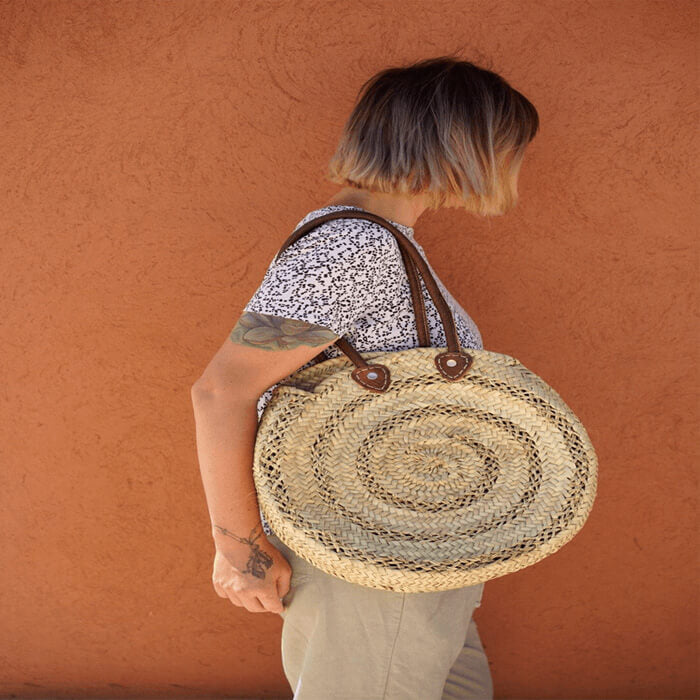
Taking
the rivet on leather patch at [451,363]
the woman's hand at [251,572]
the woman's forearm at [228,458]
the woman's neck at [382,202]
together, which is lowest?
the woman's hand at [251,572]

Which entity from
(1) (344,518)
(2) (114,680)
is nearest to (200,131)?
(1) (344,518)

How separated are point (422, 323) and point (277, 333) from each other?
301mm

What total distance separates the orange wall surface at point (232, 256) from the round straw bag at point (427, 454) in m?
0.81

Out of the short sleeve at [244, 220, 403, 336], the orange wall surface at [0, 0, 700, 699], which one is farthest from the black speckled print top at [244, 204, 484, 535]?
the orange wall surface at [0, 0, 700, 699]

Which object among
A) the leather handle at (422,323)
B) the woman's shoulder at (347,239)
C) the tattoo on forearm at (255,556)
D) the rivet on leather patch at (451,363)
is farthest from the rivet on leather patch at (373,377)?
the tattoo on forearm at (255,556)

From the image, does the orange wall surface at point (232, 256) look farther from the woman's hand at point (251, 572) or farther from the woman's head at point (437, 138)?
the woman's hand at point (251, 572)

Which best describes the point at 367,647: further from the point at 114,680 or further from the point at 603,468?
the point at 114,680

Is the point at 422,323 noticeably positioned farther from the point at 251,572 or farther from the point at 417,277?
the point at 251,572

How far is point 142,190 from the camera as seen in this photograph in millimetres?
2076

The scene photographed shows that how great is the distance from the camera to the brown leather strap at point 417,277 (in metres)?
1.36

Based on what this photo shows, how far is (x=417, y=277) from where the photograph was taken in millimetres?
1403

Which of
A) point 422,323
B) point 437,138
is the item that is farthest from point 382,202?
point 422,323

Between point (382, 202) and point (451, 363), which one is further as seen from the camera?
point (382, 202)

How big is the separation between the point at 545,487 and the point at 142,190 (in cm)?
138
